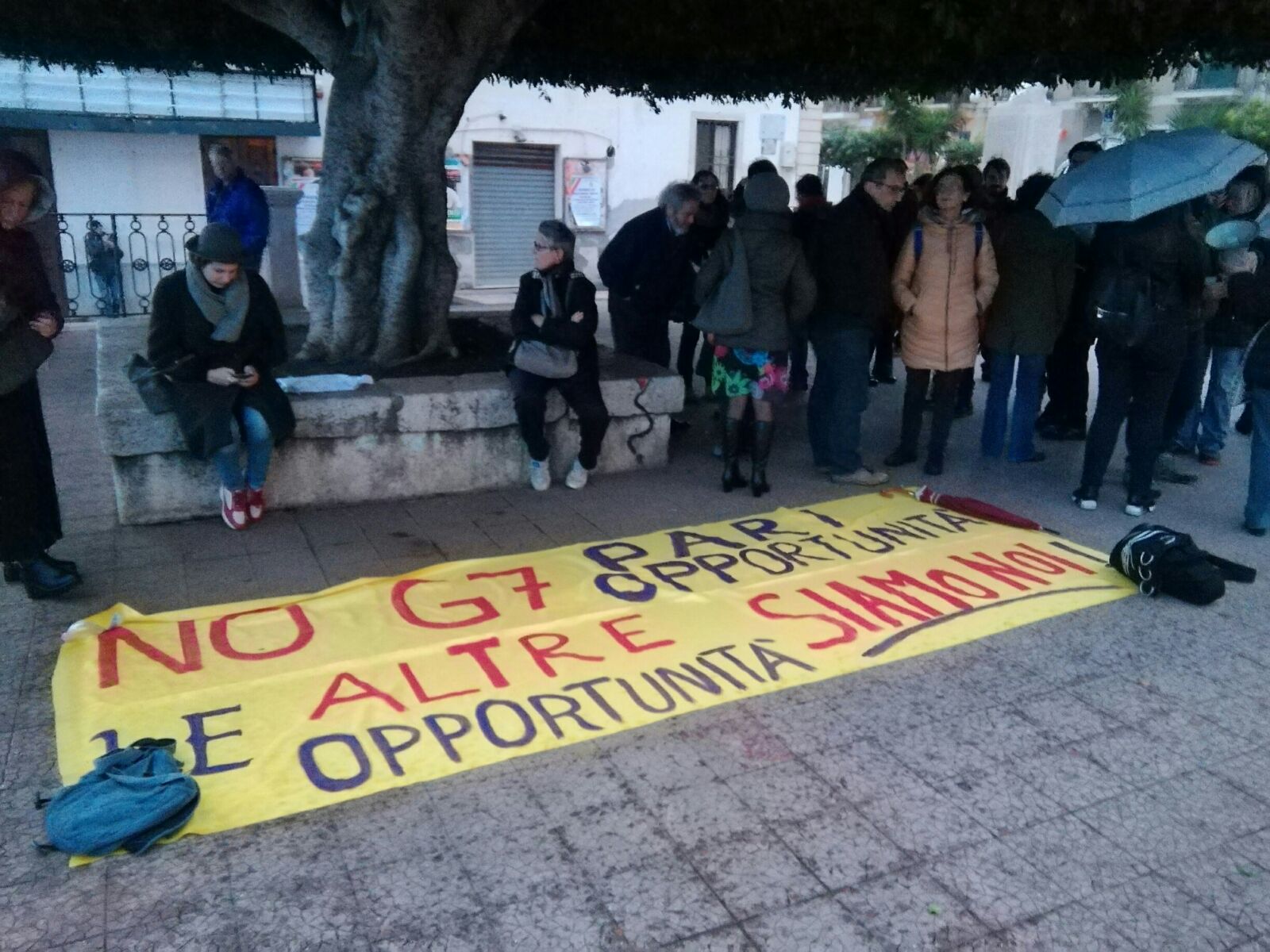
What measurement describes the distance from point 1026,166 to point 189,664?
35321 millimetres

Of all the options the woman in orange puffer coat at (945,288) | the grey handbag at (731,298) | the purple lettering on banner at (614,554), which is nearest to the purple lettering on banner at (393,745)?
the purple lettering on banner at (614,554)

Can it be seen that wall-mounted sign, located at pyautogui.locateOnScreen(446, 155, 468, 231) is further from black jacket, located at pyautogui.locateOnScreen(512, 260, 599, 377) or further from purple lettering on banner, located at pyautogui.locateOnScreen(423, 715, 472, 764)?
purple lettering on banner, located at pyautogui.locateOnScreen(423, 715, 472, 764)

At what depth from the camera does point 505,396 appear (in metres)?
6.01

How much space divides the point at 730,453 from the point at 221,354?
2948 millimetres

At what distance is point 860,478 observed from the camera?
6523mm

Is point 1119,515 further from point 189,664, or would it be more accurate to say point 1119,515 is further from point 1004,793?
point 189,664

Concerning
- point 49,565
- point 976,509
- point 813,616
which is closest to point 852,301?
point 976,509

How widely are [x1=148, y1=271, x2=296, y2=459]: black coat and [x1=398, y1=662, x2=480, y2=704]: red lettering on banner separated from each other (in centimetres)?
194

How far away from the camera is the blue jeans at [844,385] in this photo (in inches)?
251

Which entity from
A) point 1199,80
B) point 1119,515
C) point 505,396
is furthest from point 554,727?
point 1199,80

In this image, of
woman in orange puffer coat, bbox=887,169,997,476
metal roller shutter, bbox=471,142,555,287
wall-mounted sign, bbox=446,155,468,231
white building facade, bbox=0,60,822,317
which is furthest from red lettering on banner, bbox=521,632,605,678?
metal roller shutter, bbox=471,142,555,287

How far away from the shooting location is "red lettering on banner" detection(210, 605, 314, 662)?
4.02 m

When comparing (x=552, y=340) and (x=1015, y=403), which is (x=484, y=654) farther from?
(x=1015, y=403)

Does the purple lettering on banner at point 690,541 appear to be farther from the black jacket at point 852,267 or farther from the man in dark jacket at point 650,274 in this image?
the man in dark jacket at point 650,274
